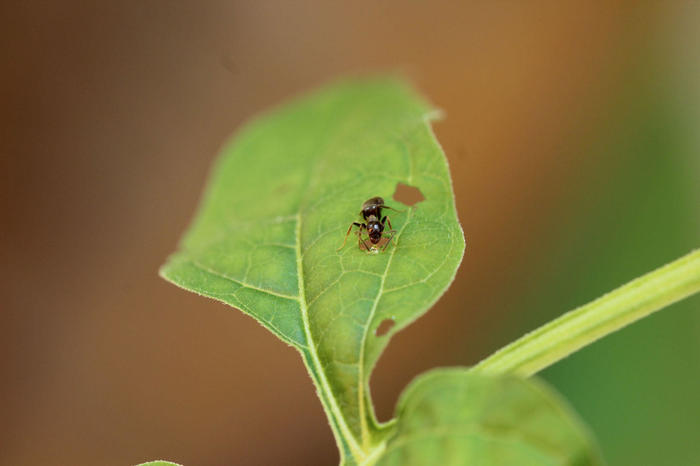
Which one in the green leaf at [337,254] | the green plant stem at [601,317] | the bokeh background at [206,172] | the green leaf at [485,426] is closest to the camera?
the green leaf at [485,426]

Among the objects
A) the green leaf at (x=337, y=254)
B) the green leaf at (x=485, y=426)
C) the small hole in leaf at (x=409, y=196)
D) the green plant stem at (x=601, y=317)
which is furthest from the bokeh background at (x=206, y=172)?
the green leaf at (x=485, y=426)

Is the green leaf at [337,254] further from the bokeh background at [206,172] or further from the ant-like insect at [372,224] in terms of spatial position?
the bokeh background at [206,172]

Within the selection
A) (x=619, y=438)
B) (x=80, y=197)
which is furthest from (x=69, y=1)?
(x=619, y=438)

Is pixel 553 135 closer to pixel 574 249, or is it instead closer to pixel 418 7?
pixel 574 249

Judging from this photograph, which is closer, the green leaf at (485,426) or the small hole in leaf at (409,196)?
the green leaf at (485,426)

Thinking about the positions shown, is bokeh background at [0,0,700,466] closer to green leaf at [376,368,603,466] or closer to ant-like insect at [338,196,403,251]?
ant-like insect at [338,196,403,251]

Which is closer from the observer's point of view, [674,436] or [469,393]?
[469,393]

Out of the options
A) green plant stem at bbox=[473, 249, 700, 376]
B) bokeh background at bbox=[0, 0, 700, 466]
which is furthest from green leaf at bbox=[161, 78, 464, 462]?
bokeh background at bbox=[0, 0, 700, 466]

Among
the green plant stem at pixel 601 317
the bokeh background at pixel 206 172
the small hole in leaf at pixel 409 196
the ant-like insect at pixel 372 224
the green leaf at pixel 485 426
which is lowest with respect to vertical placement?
the green leaf at pixel 485 426
